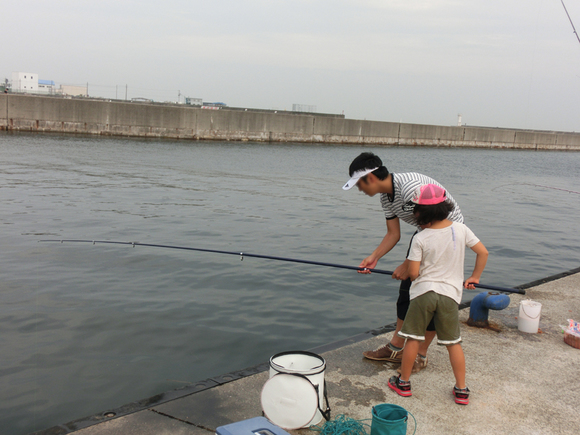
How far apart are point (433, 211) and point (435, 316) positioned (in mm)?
635

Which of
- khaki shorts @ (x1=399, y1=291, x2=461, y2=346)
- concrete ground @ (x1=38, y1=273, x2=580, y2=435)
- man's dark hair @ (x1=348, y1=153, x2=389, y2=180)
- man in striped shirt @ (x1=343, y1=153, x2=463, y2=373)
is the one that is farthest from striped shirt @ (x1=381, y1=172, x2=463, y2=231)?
concrete ground @ (x1=38, y1=273, x2=580, y2=435)

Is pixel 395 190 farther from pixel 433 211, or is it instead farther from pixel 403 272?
pixel 403 272

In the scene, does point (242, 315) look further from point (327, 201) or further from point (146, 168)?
point (146, 168)

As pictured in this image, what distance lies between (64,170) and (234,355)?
13543mm

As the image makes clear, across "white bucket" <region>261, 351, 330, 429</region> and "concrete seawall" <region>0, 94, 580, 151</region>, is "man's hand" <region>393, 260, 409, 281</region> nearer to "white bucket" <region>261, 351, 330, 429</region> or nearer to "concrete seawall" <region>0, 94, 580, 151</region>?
"white bucket" <region>261, 351, 330, 429</region>

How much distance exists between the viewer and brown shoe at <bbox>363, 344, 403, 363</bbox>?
138 inches

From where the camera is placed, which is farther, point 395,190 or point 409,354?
point 395,190

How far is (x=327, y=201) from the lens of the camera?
1361cm

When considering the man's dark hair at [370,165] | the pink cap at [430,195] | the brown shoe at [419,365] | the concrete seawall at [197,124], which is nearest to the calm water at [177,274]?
the brown shoe at [419,365]

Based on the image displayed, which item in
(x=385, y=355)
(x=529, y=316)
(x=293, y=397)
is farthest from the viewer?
(x=529, y=316)

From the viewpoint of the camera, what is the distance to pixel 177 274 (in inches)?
263

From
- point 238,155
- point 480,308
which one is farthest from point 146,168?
point 480,308

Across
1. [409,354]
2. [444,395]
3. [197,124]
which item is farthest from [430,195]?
[197,124]

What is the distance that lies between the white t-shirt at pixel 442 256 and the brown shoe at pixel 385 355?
754 mm
